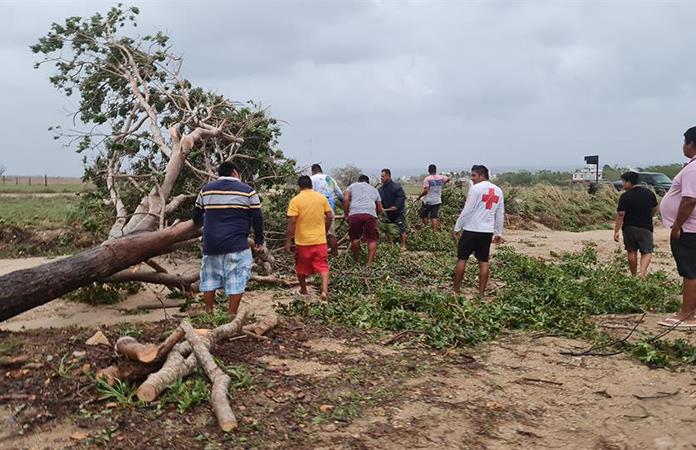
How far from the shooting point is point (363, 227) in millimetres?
9023

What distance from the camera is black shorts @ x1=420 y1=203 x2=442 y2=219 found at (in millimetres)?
12719

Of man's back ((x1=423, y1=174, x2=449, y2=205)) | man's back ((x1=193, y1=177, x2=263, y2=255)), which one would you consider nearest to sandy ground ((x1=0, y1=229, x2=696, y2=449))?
man's back ((x1=193, y1=177, x2=263, y2=255))

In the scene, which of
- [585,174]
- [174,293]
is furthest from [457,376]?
[585,174]

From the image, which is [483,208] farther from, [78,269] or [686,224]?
[78,269]

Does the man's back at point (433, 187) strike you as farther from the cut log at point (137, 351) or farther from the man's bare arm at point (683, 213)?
the cut log at point (137, 351)

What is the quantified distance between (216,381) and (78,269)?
199cm

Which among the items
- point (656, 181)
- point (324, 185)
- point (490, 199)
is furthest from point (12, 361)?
point (656, 181)

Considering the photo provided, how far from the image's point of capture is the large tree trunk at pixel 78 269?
434 cm

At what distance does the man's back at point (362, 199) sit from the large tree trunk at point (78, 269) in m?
3.22

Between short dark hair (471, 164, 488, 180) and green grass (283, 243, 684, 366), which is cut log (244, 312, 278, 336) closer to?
green grass (283, 243, 684, 366)

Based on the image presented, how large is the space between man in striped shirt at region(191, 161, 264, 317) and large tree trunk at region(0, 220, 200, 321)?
0.58m

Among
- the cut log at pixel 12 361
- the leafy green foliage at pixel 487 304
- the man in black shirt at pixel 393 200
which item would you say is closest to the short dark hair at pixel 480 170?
the leafy green foliage at pixel 487 304

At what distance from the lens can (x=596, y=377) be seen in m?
4.21

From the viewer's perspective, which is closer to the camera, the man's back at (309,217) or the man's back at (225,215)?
the man's back at (225,215)
